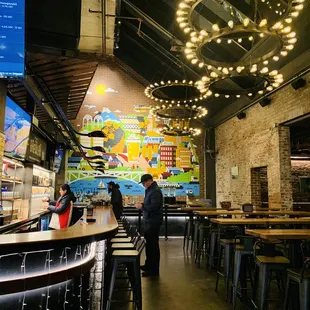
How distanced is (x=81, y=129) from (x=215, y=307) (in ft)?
30.5

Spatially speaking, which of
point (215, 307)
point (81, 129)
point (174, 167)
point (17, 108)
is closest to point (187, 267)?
point (215, 307)

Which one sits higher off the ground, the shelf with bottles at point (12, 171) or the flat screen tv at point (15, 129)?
the flat screen tv at point (15, 129)

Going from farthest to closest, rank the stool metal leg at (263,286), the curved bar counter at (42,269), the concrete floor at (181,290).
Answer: the concrete floor at (181,290) → the stool metal leg at (263,286) → the curved bar counter at (42,269)

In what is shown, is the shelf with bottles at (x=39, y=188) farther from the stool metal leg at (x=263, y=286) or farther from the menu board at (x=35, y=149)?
the stool metal leg at (x=263, y=286)

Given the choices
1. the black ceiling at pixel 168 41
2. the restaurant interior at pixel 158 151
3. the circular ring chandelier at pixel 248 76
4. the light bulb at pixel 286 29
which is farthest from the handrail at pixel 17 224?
the light bulb at pixel 286 29

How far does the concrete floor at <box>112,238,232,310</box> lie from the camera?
378cm

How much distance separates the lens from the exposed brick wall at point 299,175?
11023 millimetres

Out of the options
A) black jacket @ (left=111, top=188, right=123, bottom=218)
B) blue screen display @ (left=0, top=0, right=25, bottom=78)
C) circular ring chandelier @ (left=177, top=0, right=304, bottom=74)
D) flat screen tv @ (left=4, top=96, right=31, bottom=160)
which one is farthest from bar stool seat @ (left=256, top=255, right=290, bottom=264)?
black jacket @ (left=111, top=188, right=123, bottom=218)

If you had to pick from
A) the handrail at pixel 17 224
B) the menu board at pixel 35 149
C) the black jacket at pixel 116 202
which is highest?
the menu board at pixel 35 149

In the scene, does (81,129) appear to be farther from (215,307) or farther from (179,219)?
(215,307)

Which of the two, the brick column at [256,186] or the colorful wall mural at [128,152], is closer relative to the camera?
the brick column at [256,186]

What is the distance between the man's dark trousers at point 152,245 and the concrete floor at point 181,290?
0.70 feet

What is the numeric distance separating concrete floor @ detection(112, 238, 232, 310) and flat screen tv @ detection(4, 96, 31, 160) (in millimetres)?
3058

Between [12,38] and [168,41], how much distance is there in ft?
19.8
